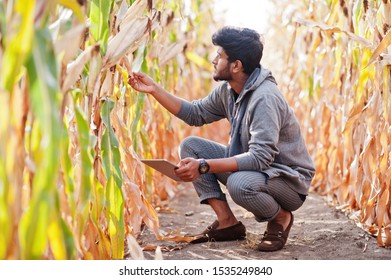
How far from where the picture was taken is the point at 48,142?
3.31 feet

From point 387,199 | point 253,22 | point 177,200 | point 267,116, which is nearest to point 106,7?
point 267,116

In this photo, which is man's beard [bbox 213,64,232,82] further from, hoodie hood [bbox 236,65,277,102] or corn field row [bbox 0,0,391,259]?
corn field row [bbox 0,0,391,259]

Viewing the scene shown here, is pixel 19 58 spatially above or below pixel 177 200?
above

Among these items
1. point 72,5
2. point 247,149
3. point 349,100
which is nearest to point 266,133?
point 247,149

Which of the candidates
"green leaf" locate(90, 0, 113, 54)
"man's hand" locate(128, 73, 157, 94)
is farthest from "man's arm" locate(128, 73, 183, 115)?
"green leaf" locate(90, 0, 113, 54)

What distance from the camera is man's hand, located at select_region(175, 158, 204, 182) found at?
1.85 m

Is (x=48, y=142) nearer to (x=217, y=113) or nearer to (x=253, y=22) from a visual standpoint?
Result: (x=217, y=113)

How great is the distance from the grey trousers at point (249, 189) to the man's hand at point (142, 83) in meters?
0.24

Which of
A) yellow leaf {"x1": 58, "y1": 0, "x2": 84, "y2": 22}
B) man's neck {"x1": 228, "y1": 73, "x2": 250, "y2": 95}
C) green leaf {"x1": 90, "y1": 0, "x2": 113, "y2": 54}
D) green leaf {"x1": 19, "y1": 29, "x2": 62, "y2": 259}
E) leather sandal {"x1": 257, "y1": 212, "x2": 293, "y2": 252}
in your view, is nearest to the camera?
green leaf {"x1": 19, "y1": 29, "x2": 62, "y2": 259}

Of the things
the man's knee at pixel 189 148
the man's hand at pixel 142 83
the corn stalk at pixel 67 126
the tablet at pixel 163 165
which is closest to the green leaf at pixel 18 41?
the corn stalk at pixel 67 126

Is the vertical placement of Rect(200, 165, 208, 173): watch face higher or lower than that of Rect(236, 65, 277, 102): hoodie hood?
lower

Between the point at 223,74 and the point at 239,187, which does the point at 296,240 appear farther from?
the point at 223,74

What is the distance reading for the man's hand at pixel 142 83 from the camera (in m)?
1.98

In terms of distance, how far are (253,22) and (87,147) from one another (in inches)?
146
